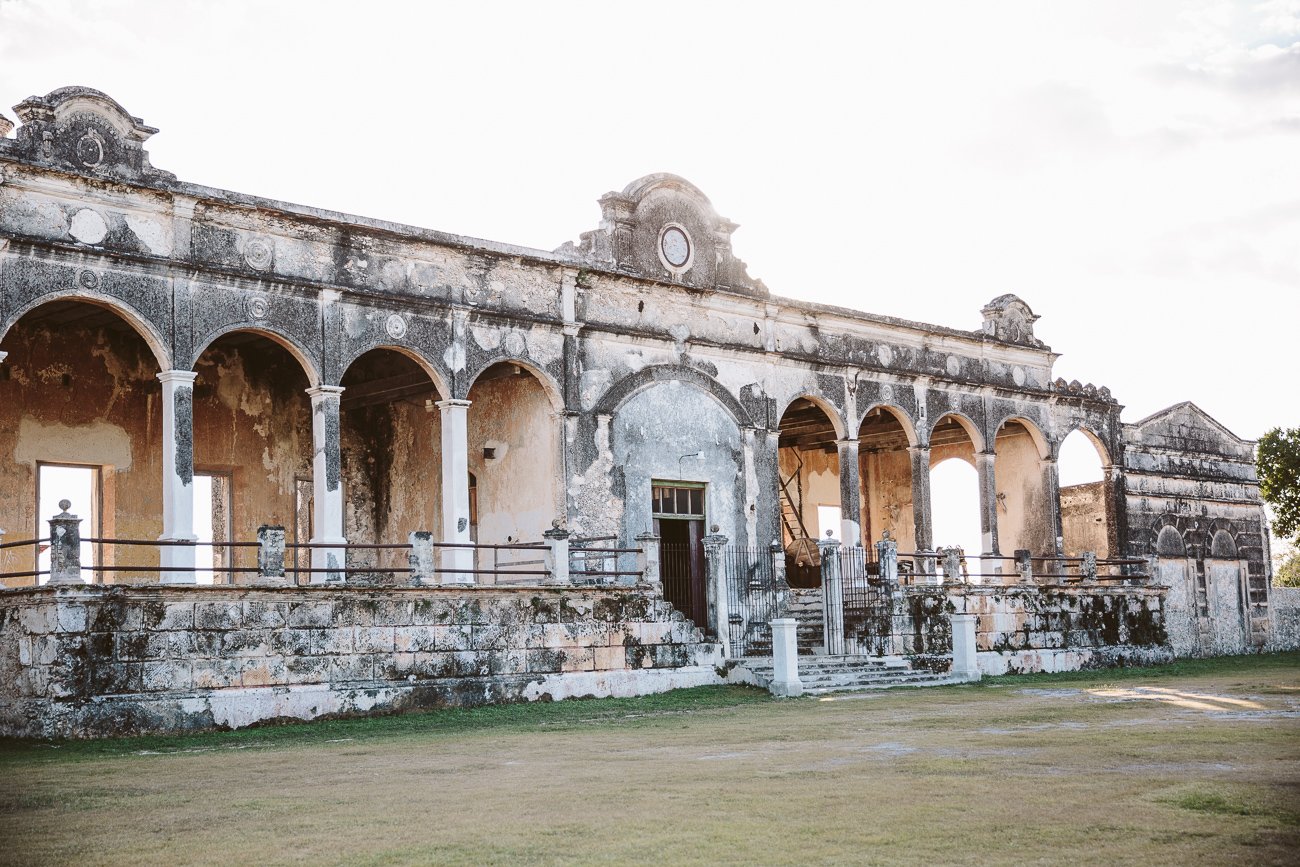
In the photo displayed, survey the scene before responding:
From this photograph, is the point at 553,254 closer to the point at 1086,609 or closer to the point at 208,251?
the point at 208,251

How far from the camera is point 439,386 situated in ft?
63.3

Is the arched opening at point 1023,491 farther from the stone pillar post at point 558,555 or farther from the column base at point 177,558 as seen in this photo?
the column base at point 177,558

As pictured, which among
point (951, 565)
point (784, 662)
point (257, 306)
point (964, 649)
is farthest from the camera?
point (951, 565)

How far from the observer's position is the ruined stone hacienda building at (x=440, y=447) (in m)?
15.5

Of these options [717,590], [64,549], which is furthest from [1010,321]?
[64,549]

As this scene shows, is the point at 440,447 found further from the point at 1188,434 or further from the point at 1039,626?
the point at 1188,434

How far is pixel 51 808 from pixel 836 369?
17372 mm

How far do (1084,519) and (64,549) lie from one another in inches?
851

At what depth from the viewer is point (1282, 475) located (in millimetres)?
36094

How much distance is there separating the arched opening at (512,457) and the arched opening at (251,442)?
274cm

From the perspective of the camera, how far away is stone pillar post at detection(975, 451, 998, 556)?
85.8 ft

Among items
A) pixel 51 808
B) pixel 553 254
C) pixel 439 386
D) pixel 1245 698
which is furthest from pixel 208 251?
pixel 1245 698

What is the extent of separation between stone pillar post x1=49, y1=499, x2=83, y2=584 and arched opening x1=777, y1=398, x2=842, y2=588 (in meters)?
14.5

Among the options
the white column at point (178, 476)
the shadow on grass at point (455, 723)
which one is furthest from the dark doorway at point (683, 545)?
the white column at point (178, 476)
